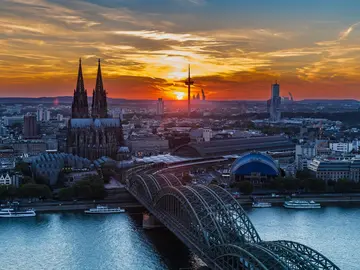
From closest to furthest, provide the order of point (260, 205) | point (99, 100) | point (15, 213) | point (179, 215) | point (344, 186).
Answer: point (179, 215) < point (15, 213) < point (260, 205) < point (344, 186) < point (99, 100)

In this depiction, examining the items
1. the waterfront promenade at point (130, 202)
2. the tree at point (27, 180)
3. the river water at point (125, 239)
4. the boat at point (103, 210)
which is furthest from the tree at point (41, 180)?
the boat at point (103, 210)

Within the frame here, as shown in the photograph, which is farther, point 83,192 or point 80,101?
point 80,101

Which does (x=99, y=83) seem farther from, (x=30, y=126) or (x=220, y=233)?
(x=220, y=233)

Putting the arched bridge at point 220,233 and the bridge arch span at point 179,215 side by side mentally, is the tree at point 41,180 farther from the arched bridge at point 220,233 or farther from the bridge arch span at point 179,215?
the bridge arch span at point 179,215

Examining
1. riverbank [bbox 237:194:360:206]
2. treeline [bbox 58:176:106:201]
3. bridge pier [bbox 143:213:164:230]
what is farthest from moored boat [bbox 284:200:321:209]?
treeline [bbox 58:176:106:201]

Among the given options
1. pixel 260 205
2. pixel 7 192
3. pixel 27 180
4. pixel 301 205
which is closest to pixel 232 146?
pixel 260 205
